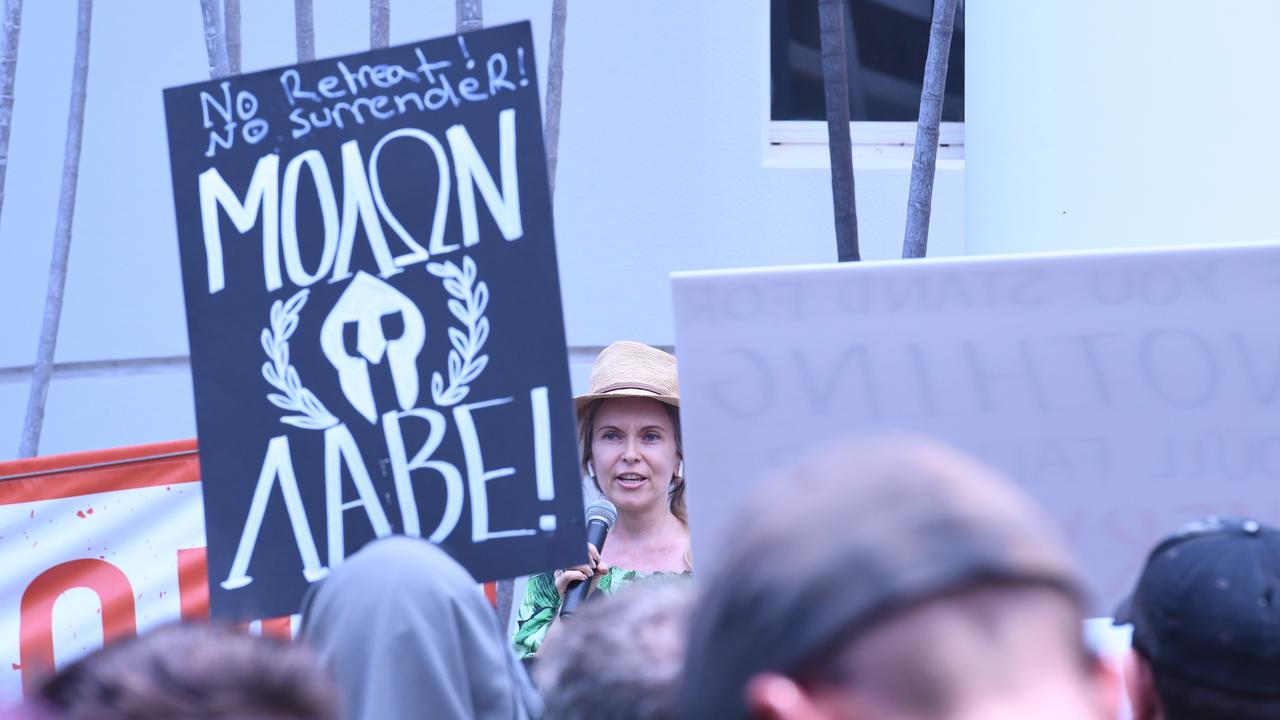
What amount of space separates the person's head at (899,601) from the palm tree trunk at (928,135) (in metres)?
3.48

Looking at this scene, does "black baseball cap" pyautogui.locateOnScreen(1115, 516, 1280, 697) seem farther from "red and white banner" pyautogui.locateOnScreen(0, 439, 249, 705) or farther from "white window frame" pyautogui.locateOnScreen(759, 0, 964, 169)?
"white window frame" pyautogui.locateOnScreen(759, 0, 964, 169)

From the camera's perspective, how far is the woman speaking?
354 cm

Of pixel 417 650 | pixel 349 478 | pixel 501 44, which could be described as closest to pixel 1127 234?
pixel 501 44

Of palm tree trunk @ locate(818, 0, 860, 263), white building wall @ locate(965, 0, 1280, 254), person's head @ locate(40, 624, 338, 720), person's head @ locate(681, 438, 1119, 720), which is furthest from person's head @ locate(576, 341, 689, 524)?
person's head @ locate(681, 438, 1119, 720)

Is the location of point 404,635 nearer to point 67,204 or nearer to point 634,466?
point 634,466

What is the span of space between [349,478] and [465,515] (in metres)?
0.21

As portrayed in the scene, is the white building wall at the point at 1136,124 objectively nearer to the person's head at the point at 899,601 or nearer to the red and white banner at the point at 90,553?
the red and white banner at the point at 90,553

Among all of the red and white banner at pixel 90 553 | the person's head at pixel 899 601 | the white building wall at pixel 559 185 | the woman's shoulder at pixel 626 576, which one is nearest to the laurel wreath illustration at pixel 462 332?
the woman's shoulder at pixel 626 576

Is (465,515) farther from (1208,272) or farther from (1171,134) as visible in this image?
(1171,134)

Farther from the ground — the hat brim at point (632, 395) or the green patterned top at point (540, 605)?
the hat brim at point (632, 395)

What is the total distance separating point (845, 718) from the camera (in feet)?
2.34

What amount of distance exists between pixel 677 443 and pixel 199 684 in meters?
2.94

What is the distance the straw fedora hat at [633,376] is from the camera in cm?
379

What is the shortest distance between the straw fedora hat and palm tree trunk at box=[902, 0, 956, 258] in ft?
2.74
